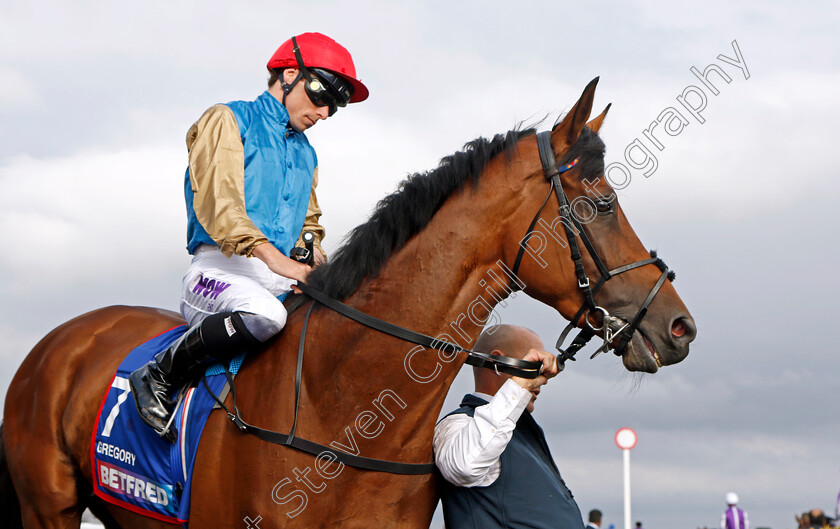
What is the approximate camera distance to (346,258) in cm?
347

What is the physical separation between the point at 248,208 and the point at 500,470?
66.1 inches

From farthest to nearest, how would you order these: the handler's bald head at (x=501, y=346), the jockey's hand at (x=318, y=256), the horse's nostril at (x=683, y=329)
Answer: the jockey's hand at (x=318, y=256) < the handler's bald head at (x=501, y=346) < the horse's nostril at (x=683, y=329)

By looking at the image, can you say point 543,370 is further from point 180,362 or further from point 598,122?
point 180,362

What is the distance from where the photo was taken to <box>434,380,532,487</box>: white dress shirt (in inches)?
129

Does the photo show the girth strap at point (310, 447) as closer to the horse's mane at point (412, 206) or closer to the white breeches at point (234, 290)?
the white breeches at point (234, 290)

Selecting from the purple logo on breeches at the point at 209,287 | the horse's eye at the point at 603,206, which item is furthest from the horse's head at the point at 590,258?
the purple logo on breeches at the point at 209,287

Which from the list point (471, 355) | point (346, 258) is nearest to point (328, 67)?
point (346, 258)

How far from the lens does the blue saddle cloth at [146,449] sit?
3.45 meters

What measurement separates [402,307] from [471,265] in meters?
0.33

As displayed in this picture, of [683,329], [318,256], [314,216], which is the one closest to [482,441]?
[683,329]

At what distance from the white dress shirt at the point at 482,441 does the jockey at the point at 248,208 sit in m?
0.90

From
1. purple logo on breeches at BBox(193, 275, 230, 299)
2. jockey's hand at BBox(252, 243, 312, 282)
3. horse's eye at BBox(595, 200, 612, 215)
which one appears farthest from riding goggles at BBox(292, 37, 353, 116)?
horse's eye at BBox(595, 200, 612, 215)

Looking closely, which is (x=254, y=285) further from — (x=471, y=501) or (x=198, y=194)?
(x=471, y=501)

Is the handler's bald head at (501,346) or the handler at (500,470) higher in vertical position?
the handler's bald head at (501,346)
